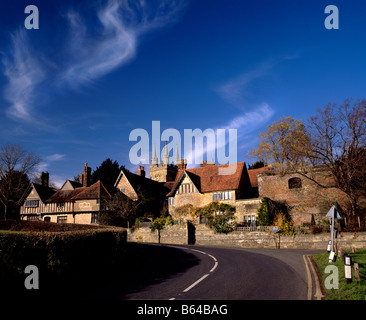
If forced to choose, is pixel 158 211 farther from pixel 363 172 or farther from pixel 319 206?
pixel 363 172

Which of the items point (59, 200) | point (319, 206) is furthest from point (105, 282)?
point (59, 200)

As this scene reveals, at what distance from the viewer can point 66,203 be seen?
50062mm

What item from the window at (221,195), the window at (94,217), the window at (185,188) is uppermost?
the window at (185,188)

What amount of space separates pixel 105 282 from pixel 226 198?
30.8m

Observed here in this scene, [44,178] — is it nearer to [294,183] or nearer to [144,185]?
[144,185]

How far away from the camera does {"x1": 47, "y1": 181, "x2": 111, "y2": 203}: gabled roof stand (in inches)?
1877

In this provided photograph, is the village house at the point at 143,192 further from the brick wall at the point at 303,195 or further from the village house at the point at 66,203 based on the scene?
the brick wall at the point at 303,195

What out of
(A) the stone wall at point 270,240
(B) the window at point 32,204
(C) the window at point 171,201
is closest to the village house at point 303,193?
(A) the stone wall at point 270,240

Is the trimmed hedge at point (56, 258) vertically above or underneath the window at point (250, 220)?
above

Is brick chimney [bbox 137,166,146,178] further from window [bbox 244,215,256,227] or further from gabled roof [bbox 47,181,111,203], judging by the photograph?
window [bbox 244,215,256,227]

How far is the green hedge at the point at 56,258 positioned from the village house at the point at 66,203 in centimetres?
3070

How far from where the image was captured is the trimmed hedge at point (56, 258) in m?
10.6
